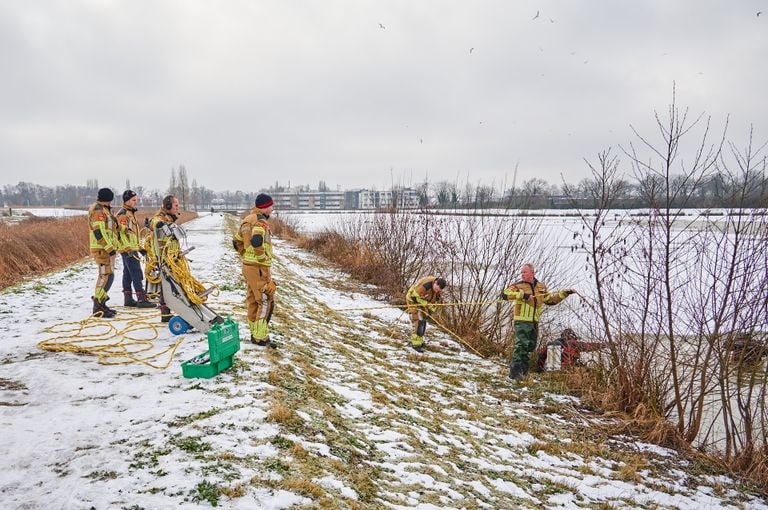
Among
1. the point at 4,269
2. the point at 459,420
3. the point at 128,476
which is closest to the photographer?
the point at 128,476

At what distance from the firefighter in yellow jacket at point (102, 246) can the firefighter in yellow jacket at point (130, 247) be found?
257 millimetres

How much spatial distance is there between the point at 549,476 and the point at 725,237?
3.54m

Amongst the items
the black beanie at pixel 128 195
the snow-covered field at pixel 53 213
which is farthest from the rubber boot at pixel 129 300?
the snow-covered field at pixel 53 213

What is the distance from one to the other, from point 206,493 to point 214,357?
186 cm

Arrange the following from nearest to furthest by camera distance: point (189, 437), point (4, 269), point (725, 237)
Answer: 1. point (189, 437)
2. point (725, 237)
3. point (4, 269)

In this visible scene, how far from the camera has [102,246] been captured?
658cm

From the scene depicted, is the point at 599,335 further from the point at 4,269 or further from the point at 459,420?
the point at 4,269

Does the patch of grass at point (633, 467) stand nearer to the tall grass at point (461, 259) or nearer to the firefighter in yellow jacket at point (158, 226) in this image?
the tall grass at point (461, 259)

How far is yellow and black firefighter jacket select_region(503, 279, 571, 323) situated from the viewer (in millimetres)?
6812

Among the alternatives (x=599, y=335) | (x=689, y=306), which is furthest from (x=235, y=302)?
(x=689, y=306)

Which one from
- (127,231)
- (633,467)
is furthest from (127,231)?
(633,467)

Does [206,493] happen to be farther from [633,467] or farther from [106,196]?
[106,196]

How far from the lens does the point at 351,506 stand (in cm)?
305

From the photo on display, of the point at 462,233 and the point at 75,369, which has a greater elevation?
the point at 462,233
